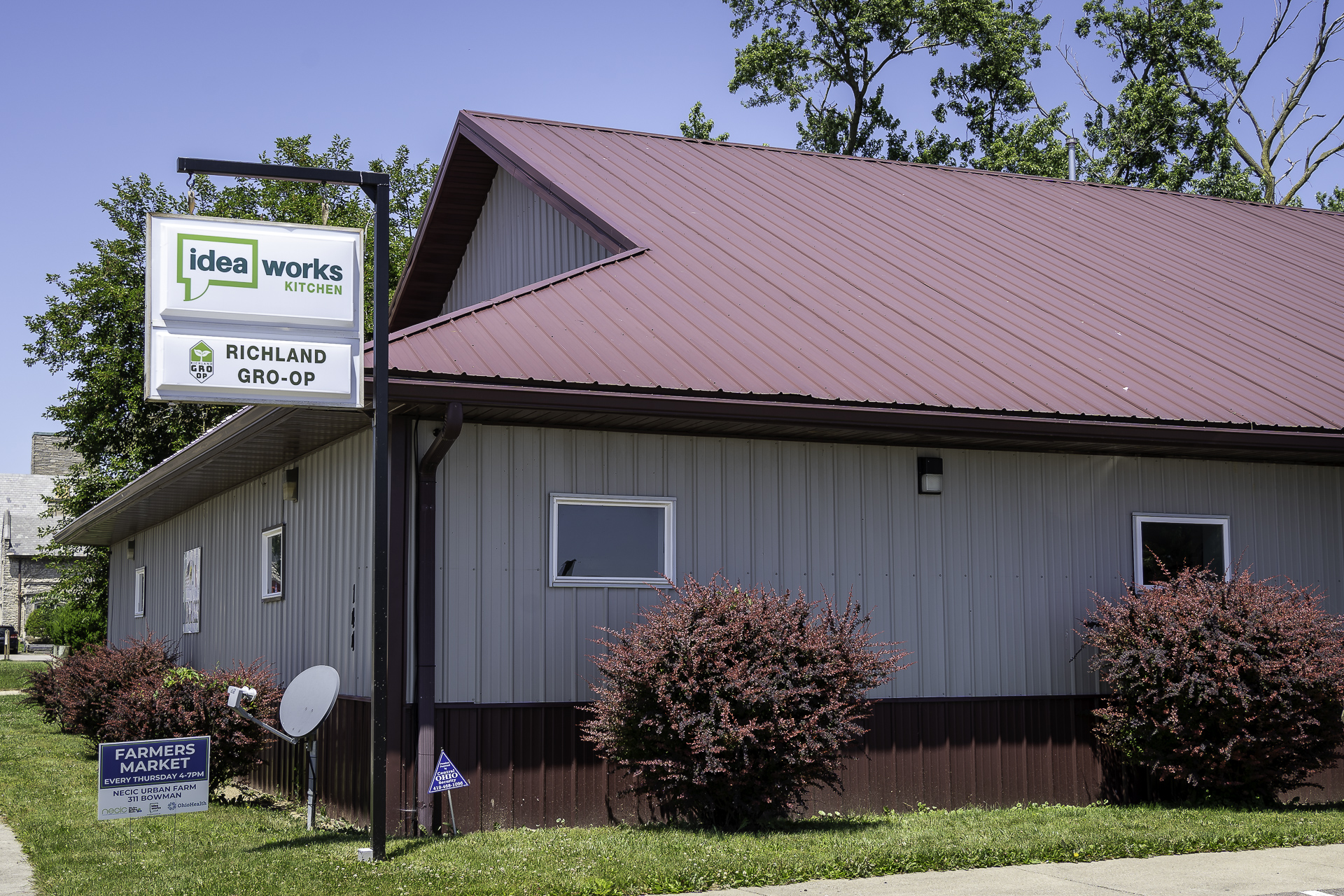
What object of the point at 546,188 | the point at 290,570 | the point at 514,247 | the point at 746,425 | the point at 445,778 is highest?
the point at 546,188

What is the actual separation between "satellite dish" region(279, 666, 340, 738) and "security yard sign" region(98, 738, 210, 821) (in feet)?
2.50

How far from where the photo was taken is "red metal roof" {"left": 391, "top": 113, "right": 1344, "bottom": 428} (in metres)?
10.5

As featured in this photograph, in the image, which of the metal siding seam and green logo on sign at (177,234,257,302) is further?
the metal siding seam

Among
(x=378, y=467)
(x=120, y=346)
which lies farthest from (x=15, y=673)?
(x=378, y=467)

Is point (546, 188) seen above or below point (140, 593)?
above

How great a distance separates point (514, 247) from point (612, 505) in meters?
6.63

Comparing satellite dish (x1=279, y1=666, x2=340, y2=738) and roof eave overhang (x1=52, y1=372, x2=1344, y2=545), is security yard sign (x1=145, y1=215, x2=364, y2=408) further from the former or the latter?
satellite dish (x1=279, y1=666, x2=340, y2=738)

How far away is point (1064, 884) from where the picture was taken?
25.9ft

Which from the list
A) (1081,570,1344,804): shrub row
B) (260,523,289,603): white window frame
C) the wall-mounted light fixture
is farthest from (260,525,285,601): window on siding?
(1081,570,1344,804): shrub row

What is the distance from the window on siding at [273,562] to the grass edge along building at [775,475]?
46mm

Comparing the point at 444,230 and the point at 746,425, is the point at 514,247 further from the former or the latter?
→ the point at 746,425

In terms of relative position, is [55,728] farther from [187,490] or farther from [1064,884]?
[1064,884]

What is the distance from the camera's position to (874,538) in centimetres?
1103

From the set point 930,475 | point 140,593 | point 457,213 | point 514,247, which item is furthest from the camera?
point 140,593
